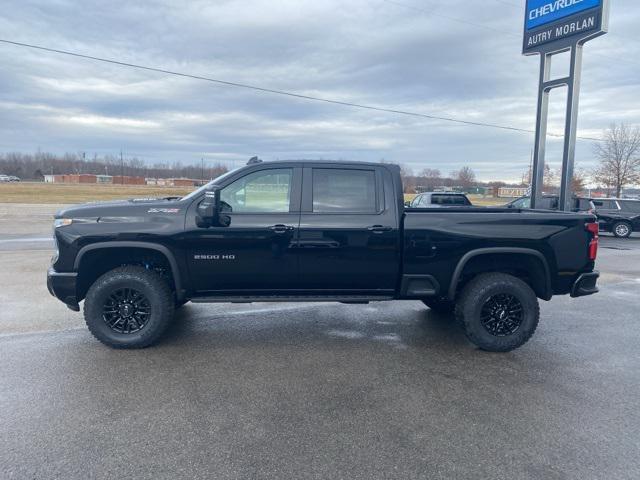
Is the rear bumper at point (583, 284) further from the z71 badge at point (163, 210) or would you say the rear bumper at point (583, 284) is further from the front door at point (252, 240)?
the z71 badge at point (163, 210)

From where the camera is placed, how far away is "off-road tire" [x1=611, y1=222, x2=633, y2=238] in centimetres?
1889

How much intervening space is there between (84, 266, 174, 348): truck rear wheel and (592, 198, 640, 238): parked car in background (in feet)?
63.9

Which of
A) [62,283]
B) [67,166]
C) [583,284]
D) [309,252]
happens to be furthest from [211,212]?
[67,166]

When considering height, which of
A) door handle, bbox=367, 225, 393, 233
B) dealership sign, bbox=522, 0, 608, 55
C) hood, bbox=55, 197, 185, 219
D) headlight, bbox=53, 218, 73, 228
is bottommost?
headlight, bbox=53, 218, 73, 228

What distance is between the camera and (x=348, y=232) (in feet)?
15.8

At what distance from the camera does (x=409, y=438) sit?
317 cm

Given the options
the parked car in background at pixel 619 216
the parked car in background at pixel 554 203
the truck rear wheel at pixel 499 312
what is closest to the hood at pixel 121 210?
the truck rear wheel at pixel 499 312

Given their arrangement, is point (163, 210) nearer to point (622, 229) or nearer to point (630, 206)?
point (622, 229)

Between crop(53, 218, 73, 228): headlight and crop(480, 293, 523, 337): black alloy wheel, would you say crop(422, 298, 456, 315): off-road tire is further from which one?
crop(53, 218, 73, 228): headlight

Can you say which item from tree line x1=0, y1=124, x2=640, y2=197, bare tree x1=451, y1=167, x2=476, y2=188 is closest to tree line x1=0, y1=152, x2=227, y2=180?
tree line x1=0, y1=124, x2=640, y2=197

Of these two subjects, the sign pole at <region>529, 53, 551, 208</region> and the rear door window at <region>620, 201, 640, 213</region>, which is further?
Answer: the rear door window at <region>620, 201, 640, 213</region>

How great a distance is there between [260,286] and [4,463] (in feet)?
8.57

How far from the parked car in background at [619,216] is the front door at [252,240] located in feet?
60.5

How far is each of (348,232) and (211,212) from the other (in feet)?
4.67
